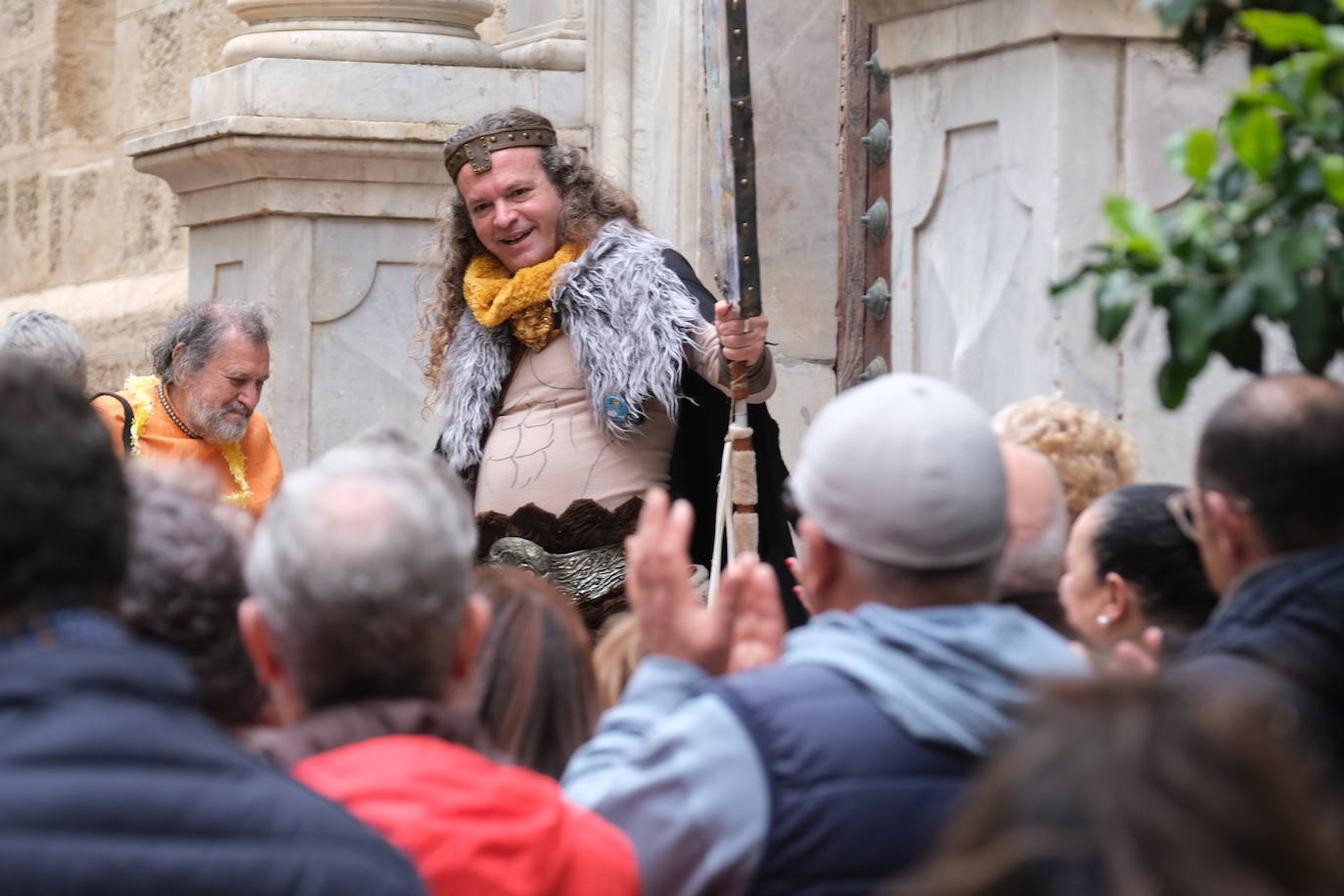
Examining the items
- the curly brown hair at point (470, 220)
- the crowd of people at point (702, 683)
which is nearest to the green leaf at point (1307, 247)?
the crowd of people at point (702, 683)

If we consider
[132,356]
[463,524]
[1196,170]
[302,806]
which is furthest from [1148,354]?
[132,356]

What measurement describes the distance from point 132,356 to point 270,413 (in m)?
3.05

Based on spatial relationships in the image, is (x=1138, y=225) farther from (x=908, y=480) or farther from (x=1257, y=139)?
(x=908, y=480)

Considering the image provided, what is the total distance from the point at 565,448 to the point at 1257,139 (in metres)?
2.75

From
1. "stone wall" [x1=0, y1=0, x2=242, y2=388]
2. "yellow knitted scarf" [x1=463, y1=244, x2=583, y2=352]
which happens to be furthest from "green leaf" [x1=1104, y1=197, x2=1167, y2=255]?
"stone wall" [x1=0, y1=0, x2=242, y2=388]

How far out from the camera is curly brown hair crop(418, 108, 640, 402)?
509 centimetres

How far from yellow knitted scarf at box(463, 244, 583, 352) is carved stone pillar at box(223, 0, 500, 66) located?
7.09ft

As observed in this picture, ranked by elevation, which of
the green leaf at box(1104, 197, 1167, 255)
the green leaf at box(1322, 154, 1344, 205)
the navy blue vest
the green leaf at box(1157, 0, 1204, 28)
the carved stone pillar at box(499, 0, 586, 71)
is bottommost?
the navy blue vest

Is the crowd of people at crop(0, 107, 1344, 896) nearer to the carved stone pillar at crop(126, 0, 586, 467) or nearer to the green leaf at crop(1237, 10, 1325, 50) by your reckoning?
the green leaf at crop(1237, 10, 1325, 50)

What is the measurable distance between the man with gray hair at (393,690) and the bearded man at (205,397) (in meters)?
3.37

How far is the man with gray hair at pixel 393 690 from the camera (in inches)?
78.9

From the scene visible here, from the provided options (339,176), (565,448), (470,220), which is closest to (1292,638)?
(565,448)

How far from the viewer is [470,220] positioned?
17.3 feet

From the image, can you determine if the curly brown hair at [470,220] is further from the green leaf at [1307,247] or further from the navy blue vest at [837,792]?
the navy blue vest at [837,792]
